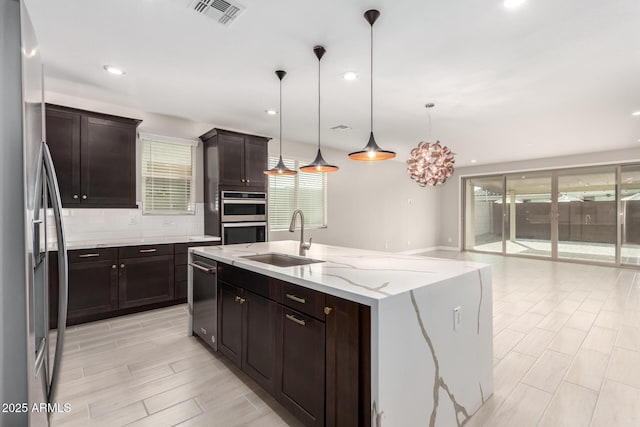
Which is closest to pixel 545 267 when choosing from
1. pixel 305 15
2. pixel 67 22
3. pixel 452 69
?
pixel 452 69

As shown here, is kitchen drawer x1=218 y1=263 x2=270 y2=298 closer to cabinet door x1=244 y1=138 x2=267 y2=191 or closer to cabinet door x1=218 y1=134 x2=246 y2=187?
cabinet door x1=218 y1=134 x2=246 y2=187

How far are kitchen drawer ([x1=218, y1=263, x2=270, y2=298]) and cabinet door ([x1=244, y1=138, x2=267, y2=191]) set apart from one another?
243 cm

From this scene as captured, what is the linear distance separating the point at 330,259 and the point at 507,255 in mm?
7996

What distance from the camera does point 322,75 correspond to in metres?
3.22

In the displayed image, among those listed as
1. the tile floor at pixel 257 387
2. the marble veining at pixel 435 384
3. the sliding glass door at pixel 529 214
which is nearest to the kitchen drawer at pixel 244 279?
the tile floor at pixel 257 387

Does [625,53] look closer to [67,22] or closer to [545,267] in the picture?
[67,22]

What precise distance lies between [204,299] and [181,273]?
148cm

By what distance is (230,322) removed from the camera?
8.12 ft

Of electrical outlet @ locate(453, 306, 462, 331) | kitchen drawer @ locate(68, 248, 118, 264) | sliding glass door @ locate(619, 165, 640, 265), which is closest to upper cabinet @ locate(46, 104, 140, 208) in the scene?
kitchen drawer @ locate(68, 248, 118, 264)

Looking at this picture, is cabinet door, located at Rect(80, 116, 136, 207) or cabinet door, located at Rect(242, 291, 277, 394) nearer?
cabinet door, located at Rect(242, 291, 277, 394)

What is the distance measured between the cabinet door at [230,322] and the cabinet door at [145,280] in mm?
1799

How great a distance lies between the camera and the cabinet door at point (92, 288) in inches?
134

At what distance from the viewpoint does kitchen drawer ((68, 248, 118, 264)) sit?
3379mm

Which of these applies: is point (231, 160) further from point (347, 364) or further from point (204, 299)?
point (347, 364)
